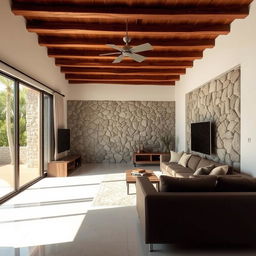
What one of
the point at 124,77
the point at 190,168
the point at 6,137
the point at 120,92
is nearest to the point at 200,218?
the point at 190,168

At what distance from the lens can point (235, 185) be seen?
239 centimetres

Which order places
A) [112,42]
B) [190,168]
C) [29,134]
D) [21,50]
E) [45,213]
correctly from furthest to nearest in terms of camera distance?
1. [29,134]
2. [190,168]
3. [112,42]
4. [21,50]
5. [45,213]

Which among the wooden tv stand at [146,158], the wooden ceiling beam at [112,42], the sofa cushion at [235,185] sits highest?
the wooden ceiling beam at [112,42]

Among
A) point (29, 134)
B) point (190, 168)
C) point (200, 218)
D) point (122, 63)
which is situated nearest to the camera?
point (200, 218)

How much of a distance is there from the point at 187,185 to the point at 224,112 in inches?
105

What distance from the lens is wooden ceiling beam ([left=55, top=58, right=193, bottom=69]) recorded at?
6344mm

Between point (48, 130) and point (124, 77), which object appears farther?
point (124, 77)

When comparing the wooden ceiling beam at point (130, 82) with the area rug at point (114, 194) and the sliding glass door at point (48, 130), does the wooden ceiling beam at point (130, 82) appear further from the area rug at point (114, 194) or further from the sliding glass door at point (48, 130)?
the area rug at point (114, 194)

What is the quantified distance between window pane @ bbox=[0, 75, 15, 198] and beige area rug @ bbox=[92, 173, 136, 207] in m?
1.78

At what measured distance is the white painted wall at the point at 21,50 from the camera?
3709 millimetres

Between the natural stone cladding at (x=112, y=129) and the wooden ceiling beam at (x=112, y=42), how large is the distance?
3367 millimetres

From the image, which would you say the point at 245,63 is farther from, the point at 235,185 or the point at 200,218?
the point at 200,218

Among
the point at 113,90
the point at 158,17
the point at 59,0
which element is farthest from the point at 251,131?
the point at 113,90

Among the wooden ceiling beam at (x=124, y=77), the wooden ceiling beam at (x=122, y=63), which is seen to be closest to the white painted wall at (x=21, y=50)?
the wooden ceiling beam at (x=122, y=63)
